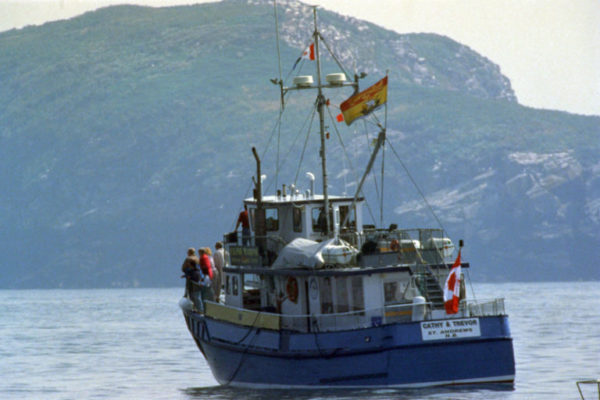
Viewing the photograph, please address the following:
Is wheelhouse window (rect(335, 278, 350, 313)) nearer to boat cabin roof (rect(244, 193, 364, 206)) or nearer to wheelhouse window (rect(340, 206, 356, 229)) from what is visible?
wheelhouse window (rect(340, 206, 356, 229))

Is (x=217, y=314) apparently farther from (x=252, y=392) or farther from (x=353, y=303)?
(x=353, y=303)

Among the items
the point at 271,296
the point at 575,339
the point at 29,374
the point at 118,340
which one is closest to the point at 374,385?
the point at 271,296

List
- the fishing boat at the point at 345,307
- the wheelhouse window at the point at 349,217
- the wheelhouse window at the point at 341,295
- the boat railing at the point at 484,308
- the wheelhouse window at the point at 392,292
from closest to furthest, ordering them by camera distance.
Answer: the fishing boat at the point at 345,307, the boat railing at the point at 484,308, the wheelhouse window at the point at 392,292, the wheelhouse window at the point at 341,295, the wheelhouse window at the point at 349,217

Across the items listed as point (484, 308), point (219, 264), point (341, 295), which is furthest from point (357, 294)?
point (219, 264)

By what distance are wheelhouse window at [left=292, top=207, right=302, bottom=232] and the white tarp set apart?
1.17 meters

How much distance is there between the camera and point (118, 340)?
73438 millimetres

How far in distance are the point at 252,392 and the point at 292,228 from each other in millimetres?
5240

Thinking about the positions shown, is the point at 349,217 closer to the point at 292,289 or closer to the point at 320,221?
the point at 320,221

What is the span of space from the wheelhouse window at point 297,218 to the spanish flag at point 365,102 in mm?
3411

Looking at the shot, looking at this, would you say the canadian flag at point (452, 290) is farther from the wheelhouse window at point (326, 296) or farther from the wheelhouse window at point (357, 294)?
the wheelhouse window at point (326, 296)

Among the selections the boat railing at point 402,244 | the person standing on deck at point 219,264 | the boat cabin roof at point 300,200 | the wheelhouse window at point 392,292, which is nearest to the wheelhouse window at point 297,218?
the boat cabin roof at point 300,200

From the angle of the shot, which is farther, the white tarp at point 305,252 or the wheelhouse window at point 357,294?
the wheelhouse window at point 357,294

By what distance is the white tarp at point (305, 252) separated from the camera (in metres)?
34.8

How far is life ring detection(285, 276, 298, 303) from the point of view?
3656 centimetres
